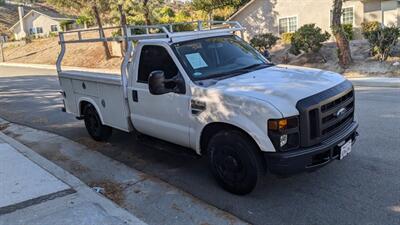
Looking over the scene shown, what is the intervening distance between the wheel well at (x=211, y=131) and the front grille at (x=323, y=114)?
60 centimetres

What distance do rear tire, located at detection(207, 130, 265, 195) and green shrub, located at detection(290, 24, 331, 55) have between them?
608 inches

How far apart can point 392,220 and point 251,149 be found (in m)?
1.54

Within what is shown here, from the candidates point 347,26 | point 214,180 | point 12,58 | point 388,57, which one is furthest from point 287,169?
point 12,58

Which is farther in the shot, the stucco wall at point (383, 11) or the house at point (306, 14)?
the house at point (306, 14)

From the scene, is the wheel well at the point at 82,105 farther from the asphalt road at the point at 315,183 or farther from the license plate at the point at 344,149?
the license plate at the point at 344,149

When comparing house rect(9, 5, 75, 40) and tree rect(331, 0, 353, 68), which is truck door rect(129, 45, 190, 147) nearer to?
tree rect(331, 0, 353, 68)

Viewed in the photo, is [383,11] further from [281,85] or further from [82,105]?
[281,85]

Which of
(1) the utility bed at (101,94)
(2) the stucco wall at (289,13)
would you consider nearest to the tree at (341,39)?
(2) the stucco wall at (289,13)

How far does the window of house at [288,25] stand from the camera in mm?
28484

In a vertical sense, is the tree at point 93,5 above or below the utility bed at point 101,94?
above

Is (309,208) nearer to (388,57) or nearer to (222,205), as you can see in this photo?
(222,205)

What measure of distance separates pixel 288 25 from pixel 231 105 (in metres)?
25.9

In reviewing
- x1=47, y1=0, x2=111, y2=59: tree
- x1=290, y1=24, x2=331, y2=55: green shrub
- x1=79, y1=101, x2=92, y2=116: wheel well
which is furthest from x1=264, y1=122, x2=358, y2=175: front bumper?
x1=47, y1=0, x2=111, y2=59: tree

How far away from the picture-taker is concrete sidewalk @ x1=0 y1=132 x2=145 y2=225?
13.5 ft
